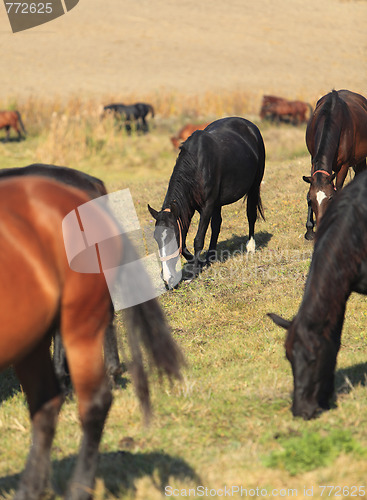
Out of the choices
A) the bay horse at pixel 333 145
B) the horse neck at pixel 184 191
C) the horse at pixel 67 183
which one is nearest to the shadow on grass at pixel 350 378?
the horse at pixel 67 183

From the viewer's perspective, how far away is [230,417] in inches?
180

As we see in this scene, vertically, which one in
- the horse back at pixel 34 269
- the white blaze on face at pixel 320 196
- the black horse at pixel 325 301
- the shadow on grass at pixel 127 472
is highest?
the horse back at pixel 34 269

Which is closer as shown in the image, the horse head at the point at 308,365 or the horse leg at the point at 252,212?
the horse head at the point at 308,365

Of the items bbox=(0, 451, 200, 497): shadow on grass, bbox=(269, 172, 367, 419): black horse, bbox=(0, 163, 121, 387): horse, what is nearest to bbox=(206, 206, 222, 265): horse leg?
bbox=(0, 163, 121, 387): horse

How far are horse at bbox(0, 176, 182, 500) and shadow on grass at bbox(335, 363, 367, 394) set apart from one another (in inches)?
75.8

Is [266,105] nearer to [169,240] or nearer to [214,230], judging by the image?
[214,230]

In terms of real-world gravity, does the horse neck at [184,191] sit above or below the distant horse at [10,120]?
above

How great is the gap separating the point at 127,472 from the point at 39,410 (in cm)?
78

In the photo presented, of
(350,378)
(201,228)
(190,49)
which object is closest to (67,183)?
(350,378)

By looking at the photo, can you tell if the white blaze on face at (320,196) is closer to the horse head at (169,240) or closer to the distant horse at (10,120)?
the horse head at (169,240)

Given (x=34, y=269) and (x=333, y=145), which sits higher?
(x=34, y=269)

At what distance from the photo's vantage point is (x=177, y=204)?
28.0 ft

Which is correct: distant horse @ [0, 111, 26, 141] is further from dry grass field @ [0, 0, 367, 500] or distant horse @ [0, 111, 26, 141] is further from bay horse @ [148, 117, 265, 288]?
bay horse @ [148, 117, 265, 288]

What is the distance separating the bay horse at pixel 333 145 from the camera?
28.4ft
